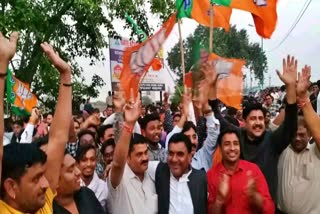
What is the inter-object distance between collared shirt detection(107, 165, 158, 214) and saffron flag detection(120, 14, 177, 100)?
188cm

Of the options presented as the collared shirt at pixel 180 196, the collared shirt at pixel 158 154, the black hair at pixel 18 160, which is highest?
the black hair at pixel 18 160

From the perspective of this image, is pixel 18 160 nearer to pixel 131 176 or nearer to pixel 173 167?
pixel 131 176

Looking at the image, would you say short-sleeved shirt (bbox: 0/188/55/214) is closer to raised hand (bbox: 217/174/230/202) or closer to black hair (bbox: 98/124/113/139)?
raised hand (bbox: 217/174/230/202)

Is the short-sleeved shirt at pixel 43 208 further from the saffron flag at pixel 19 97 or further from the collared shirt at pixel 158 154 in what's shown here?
the saffron flag at pixel 19 97

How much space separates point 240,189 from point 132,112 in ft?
3.22

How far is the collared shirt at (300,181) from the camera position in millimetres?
4094

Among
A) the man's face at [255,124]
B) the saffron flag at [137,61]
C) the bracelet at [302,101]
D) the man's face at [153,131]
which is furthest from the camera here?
the saffron flag at [137,61]

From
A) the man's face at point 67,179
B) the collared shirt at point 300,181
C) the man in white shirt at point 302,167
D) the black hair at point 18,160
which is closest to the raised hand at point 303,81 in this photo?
the man in white shirt at point 302,167

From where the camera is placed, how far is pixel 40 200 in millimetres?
2477

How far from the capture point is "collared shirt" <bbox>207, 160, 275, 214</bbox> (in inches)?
149

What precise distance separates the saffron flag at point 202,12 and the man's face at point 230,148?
2.79m

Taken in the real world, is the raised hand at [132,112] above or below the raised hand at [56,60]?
below

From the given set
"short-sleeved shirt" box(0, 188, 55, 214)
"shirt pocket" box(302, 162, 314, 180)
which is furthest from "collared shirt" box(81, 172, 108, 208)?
"shirt pocket" box(302, 162, 314, 180)

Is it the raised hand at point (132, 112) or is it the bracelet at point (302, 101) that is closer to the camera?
the raised hand at point (132, 112)
